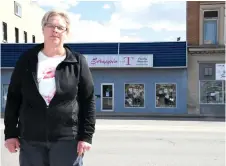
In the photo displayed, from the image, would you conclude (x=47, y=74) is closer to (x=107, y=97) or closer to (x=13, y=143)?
(x=13, y=143)

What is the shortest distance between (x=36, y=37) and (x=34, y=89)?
31561mm

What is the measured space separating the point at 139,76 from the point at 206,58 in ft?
14.1

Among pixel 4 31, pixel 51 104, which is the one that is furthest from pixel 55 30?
pixel 4 31

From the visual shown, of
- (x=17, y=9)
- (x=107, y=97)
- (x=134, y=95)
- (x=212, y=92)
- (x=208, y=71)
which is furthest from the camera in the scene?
(x=17, y=9)

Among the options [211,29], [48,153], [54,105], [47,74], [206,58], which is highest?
[211,29]

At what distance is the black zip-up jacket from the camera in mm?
2475

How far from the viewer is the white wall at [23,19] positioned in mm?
25212

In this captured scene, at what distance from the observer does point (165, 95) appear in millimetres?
20328

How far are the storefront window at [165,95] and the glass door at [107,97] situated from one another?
9.43 ft

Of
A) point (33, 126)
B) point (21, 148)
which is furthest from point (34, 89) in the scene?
point (21, 148)

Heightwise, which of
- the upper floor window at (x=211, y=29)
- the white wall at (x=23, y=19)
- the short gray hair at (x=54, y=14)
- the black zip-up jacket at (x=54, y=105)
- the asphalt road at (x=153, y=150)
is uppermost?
the white wall at (x=23, y=19)

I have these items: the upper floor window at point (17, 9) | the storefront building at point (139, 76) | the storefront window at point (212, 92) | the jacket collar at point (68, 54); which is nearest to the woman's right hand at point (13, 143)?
the jacket collar at point (68, 54)

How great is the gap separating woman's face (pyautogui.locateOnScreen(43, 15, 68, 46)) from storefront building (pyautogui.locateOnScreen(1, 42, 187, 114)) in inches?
688

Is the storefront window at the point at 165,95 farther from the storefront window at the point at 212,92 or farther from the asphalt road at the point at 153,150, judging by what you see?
the asphalt road at the point at 153,150
